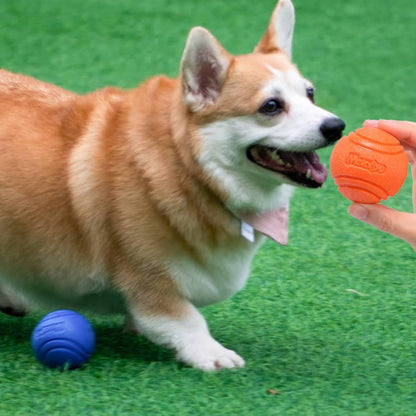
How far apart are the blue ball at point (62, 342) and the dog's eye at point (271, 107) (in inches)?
38.5

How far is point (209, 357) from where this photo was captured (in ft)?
10.5

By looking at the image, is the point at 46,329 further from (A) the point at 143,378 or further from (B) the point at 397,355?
(B) the point at 397,355

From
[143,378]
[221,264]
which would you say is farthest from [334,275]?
[143,378]

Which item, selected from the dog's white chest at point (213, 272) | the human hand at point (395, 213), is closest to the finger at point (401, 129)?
the human hand at point (395, 213)

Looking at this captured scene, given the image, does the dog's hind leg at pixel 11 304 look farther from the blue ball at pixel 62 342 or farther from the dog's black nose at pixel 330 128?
the dog's black nose at pixel 330 128

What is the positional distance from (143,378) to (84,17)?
561cm

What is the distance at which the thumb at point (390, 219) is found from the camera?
2877 mm

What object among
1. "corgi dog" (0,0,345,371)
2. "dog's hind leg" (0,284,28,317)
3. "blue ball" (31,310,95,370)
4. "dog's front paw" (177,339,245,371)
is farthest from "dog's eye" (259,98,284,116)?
"dog's hind leg" (0,284,28,317)

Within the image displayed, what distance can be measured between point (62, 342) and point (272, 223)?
2.81ft

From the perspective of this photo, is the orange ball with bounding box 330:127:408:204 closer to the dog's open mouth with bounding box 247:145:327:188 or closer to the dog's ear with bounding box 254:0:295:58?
the dog's open mouth with bounding box 247:145:327:188

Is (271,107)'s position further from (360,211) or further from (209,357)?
(209,357)

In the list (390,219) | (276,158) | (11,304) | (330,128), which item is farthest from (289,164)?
(11,304)

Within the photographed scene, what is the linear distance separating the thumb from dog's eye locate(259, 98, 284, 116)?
0.43m

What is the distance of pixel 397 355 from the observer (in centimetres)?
340
